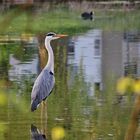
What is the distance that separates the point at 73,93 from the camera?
334 inches

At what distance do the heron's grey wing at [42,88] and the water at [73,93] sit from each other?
0.13m

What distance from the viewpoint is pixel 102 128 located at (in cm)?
654

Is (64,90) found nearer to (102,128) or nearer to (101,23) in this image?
(102,128)

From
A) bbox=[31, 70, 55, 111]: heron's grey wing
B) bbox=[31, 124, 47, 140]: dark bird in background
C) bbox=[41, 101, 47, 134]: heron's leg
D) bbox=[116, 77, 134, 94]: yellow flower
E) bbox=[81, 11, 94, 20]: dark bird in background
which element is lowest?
bbox=[31, 124, 47, 140]: dark bird in background

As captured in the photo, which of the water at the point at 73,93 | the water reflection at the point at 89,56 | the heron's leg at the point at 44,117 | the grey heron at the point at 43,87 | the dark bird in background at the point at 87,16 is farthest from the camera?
the dark bird in background at the point at 87,16

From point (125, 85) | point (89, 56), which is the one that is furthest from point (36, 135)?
point (89, 56)

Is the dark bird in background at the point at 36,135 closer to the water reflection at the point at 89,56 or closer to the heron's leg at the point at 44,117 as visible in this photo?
the heron's leg at the point at 44,117

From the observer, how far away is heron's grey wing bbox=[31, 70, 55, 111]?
26.0 feet

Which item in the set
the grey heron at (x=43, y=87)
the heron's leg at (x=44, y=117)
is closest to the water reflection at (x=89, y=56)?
the grey heron at (x=43, y=87)

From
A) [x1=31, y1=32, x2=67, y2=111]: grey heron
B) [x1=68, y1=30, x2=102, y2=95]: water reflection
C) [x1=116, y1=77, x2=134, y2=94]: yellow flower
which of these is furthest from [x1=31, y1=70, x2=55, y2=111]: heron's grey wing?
[x1=116, y1=77, x2=134, y2=94]: yellow flower

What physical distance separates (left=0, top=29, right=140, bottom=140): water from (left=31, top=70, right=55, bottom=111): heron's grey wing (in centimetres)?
13

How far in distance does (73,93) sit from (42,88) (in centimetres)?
50

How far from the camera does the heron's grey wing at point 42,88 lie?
791 cm

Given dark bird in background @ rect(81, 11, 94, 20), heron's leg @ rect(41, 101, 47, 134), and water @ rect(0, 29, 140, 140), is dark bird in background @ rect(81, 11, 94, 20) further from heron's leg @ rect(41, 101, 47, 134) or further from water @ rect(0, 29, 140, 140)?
heron's leg @ rect(41, 101, 47, 134)
